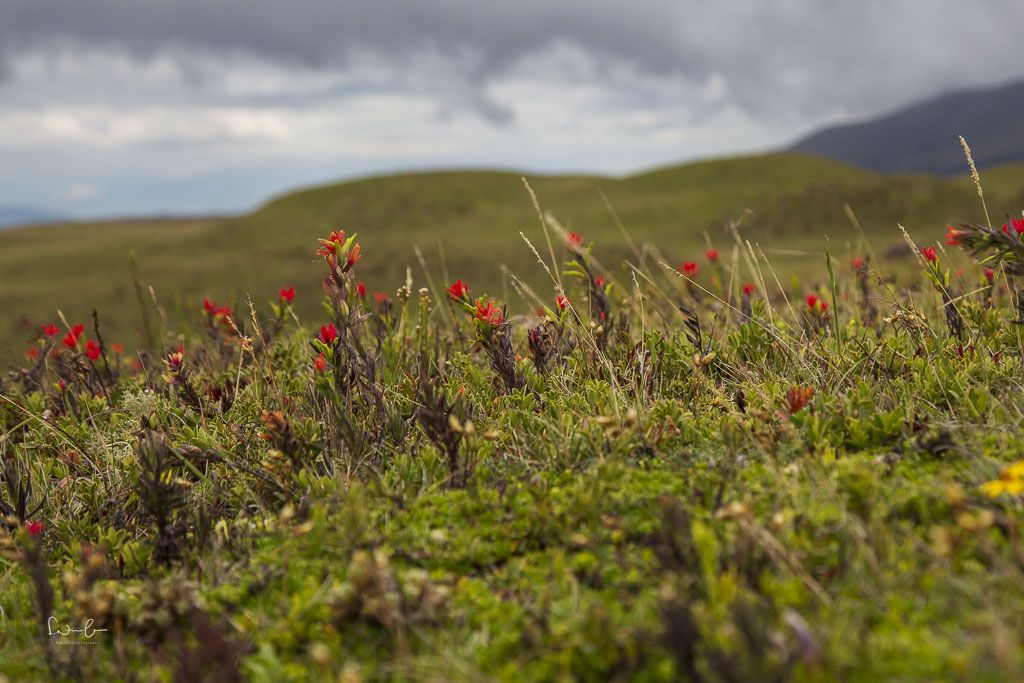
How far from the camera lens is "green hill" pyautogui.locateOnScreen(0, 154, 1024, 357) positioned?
72.7ft

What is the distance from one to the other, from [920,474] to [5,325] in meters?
23.8

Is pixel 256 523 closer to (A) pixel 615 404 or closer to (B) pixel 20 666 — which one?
(B) pixel 20 666

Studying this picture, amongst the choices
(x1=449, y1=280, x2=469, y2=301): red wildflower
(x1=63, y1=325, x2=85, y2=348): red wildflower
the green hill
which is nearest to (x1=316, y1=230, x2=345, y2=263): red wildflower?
(x1=449, y1=280, x2=469, y2=301): red wildflower

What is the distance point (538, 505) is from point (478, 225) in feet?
103

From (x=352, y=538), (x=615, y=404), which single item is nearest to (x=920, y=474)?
(x=615, y=404)

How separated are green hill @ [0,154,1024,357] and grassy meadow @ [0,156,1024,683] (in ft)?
49.7

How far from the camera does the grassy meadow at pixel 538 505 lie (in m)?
1.84

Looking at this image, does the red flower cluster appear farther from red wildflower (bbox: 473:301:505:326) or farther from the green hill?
the green hill

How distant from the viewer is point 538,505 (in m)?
2.44

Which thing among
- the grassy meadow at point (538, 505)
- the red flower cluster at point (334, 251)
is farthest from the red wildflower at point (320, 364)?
the red flower cluster at point (334, 251)

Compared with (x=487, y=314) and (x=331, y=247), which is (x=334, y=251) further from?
(x=487, y=314)

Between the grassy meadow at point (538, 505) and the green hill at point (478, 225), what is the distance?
15134 mm

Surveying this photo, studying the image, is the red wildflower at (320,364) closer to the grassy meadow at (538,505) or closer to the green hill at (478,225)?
the grassy meadow at (538,505)

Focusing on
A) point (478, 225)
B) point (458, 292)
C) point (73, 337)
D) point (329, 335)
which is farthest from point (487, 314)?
point (478, 225)
